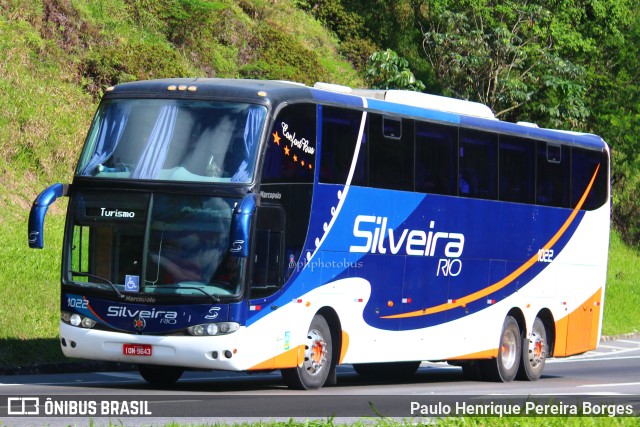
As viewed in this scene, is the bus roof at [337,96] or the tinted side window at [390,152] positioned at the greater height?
the bus roof at [337,96]

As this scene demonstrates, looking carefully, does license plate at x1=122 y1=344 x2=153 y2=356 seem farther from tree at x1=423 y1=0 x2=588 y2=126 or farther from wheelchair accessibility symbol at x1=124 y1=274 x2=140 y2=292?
tree at x1=423 y1=0 x2=588 y2=126

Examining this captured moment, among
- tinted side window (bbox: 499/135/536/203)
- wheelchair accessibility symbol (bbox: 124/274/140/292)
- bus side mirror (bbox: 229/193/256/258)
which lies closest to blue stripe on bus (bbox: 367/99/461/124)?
tinted side window (bbox: 499/135/536/203)

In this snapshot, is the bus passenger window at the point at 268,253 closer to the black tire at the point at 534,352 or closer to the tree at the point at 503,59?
the black tire at the point at 534,352

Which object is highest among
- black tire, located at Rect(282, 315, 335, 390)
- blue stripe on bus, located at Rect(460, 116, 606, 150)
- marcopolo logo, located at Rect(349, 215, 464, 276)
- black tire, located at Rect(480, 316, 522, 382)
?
blue stripe on bus, located at Rect(460, 116, 606, 150)

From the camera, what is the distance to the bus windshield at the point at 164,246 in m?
A: 16.5

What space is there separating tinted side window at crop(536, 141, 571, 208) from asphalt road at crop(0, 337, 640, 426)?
10.6ft

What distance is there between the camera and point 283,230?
1723cm

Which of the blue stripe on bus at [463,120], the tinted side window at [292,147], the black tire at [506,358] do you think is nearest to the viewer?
the tinted side window at [292,147]

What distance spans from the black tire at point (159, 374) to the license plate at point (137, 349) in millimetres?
1558

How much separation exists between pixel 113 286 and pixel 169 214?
3.76 feet

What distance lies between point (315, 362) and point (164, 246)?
2857 millimetres

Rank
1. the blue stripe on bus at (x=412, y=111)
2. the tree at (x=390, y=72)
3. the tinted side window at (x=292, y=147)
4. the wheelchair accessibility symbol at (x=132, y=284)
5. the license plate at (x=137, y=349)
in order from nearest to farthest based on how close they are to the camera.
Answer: the license plate at (x=137, y=349), the wheelchair accessibility symbol at (x=132, y=284), the tinted side window at (x=292, y=147), the blue stripe on bus at (x=412, y=111), the tree at (x=390, y=72)

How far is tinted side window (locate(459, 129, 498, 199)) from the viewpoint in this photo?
70.1 ft

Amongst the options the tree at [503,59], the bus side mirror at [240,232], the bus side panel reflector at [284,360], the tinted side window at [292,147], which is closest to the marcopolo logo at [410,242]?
the tinted side window at [292,147]
